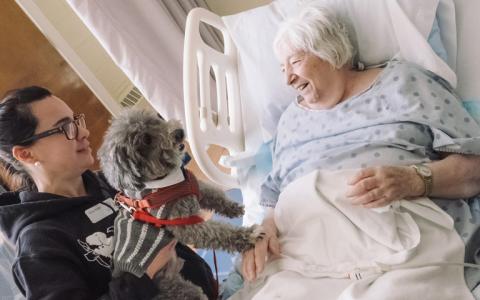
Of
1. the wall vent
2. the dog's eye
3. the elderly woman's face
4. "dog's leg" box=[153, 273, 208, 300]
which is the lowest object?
"dog's leg" box=[153, 273, 208, 300]

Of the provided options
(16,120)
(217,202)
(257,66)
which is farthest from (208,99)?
(16,120)

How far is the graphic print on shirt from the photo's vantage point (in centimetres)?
120

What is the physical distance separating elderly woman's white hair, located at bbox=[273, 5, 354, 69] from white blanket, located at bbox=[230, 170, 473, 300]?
43 centimetres

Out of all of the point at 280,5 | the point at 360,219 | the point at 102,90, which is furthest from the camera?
the point at 102,90

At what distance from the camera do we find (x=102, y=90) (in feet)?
12.0

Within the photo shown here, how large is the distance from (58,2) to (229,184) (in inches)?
98.9

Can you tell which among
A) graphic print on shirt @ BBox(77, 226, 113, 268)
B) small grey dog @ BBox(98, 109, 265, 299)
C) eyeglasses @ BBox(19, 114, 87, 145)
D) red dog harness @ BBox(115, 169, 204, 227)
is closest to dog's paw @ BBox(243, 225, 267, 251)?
small grey dog @ BBox(98, 109, 265, 299)

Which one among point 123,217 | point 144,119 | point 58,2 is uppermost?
point 58,2

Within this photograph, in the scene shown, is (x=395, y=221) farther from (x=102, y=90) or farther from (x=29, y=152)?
(x=102, y=90)

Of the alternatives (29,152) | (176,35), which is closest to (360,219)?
(29,152)

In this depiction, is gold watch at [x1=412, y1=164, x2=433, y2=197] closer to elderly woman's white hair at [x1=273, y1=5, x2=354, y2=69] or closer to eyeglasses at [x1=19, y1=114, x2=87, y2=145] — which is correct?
elderly woman's white hair at [x1=273, y1=5, x2=354, y2=69]

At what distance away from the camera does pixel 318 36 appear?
1.34 meters

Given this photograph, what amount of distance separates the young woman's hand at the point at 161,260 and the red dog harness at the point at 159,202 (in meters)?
0.07

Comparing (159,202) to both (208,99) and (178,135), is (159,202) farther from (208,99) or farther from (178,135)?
(208,99)
